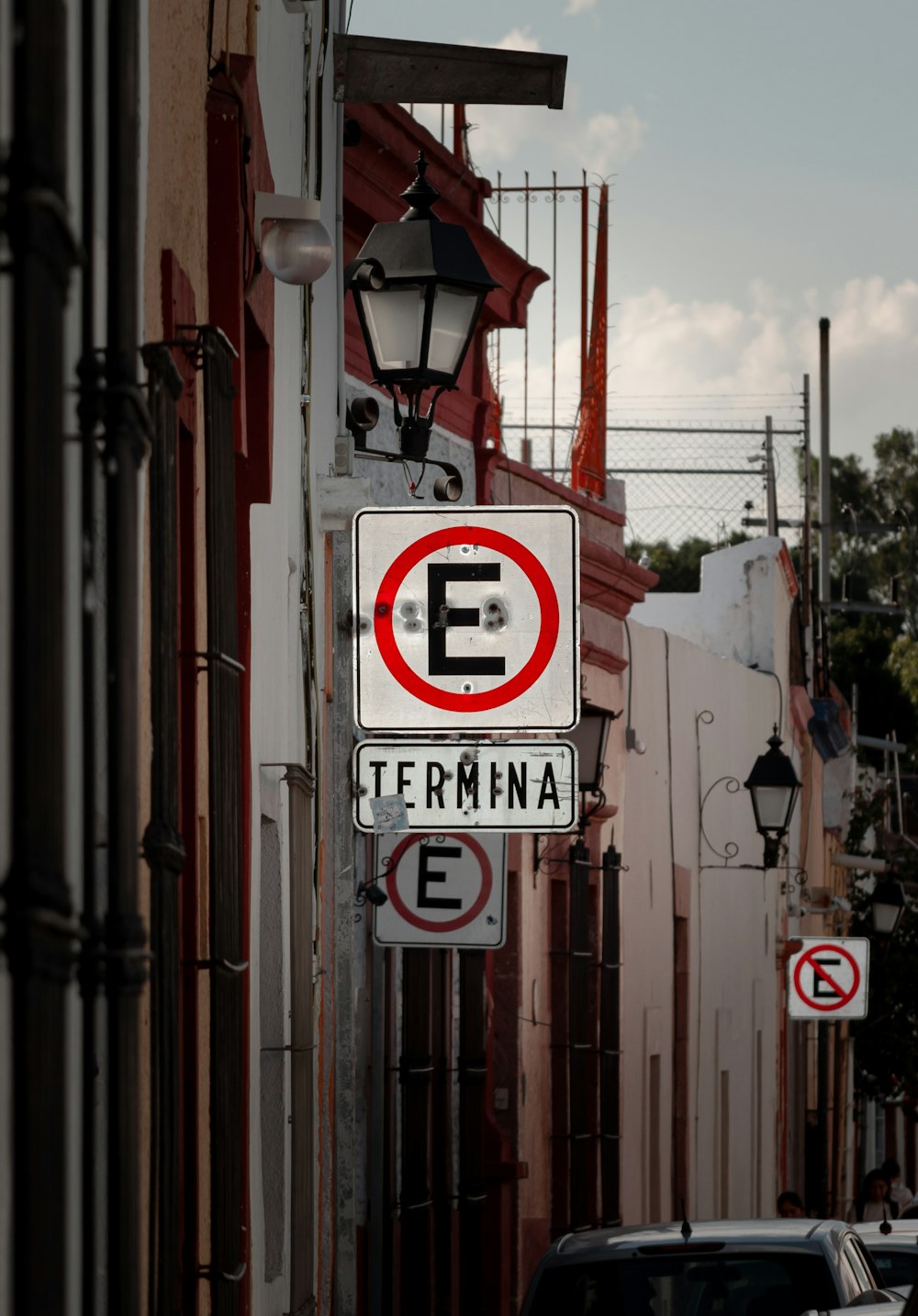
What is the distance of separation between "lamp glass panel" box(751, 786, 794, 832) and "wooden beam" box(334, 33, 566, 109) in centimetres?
917

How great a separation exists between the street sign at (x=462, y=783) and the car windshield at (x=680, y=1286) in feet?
5.58

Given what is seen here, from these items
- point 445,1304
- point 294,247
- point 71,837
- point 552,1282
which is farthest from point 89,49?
point 445,1304

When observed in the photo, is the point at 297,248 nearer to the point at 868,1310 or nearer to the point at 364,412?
the point at 364,412

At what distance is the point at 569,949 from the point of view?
20.0 m

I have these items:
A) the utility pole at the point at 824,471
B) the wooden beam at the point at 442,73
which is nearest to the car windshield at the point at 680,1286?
the wooden beam at the point at 442,73

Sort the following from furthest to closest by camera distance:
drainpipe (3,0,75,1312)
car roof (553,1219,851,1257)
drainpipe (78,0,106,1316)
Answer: car roof (553,1219,851,1257), drainpipe (78,0,106,1316), drainpipe (3,0,75,1312)

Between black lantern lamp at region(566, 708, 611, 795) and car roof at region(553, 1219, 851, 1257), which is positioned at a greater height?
black lantern lamp at region(566, 708, 611, 795)

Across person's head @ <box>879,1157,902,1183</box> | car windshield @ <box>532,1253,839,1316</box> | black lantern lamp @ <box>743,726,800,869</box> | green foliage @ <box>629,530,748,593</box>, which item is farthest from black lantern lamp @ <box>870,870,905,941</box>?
green foliage @ <box>629,530,748,593</box>

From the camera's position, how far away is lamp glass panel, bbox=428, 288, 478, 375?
9445 mm

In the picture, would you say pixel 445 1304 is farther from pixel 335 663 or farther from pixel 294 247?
pixel 294 247

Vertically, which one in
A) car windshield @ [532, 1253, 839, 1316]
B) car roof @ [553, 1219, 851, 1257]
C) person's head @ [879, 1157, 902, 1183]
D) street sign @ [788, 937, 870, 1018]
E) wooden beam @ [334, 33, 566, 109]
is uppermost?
wooden beam @ [334, 33, 566, 109]

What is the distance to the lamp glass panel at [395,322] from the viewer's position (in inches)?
371

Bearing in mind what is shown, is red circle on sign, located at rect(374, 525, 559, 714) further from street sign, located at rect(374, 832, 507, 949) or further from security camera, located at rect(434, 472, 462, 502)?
street sign, located at rect(374, 832, 507, 949)

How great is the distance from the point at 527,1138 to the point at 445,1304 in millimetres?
2911
